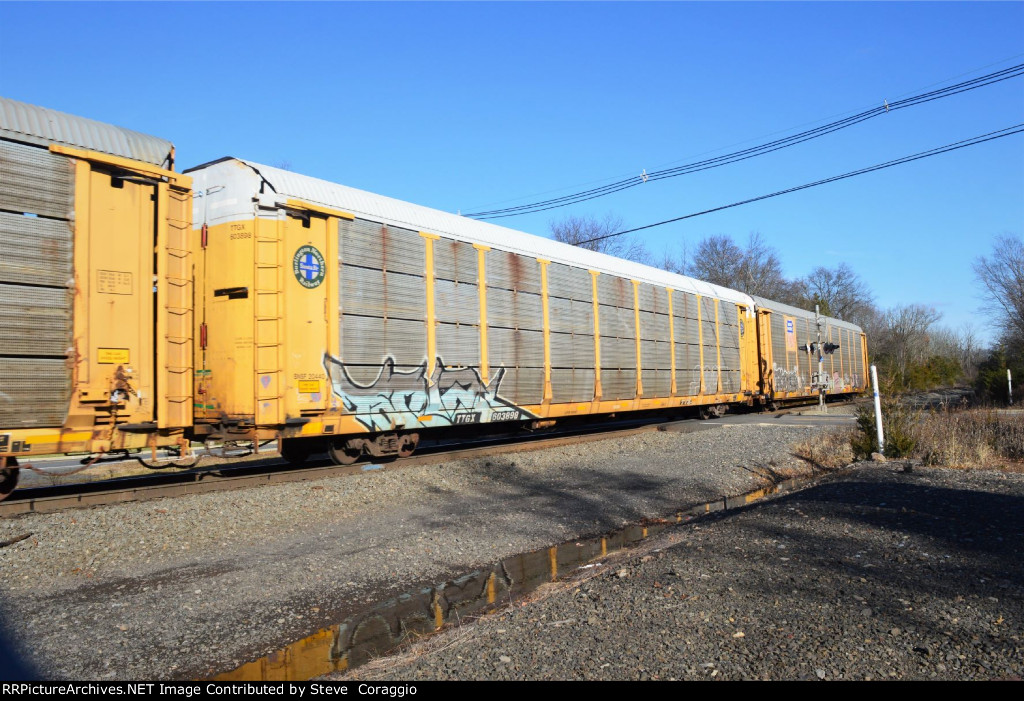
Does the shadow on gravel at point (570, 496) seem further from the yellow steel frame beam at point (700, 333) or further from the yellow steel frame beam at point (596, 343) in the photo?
the yellow steel frame beam at point (700, 333)

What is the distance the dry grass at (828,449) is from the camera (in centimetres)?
1140

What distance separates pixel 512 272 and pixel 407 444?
12.0 feet

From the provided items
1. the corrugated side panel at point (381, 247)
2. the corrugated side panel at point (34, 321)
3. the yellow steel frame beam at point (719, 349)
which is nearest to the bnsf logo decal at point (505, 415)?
the corrugated side panel at point (381, 247)

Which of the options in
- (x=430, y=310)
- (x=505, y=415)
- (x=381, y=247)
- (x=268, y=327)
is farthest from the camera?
(x=505, y=415)

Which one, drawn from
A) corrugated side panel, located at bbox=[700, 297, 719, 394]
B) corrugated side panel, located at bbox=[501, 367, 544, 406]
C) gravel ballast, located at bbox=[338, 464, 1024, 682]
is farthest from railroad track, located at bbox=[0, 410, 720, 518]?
corrugated side panel, located at bbox=[700, 297, 719, 394]

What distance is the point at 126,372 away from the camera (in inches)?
269

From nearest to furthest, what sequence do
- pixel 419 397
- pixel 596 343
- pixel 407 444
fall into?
pixel 419 397 → pixel 407 444 → pixel 596 343

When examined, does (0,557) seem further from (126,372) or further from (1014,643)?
(1014,643)

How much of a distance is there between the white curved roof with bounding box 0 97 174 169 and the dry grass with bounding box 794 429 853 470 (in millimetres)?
10590

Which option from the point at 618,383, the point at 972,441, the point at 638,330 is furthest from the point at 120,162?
the point at 972,441

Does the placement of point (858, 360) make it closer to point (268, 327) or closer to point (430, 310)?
point (430, 310)

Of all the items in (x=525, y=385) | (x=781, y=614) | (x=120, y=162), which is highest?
(x=120, y=162)

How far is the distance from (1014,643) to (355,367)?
24.5ft

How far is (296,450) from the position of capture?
996 centimetres
